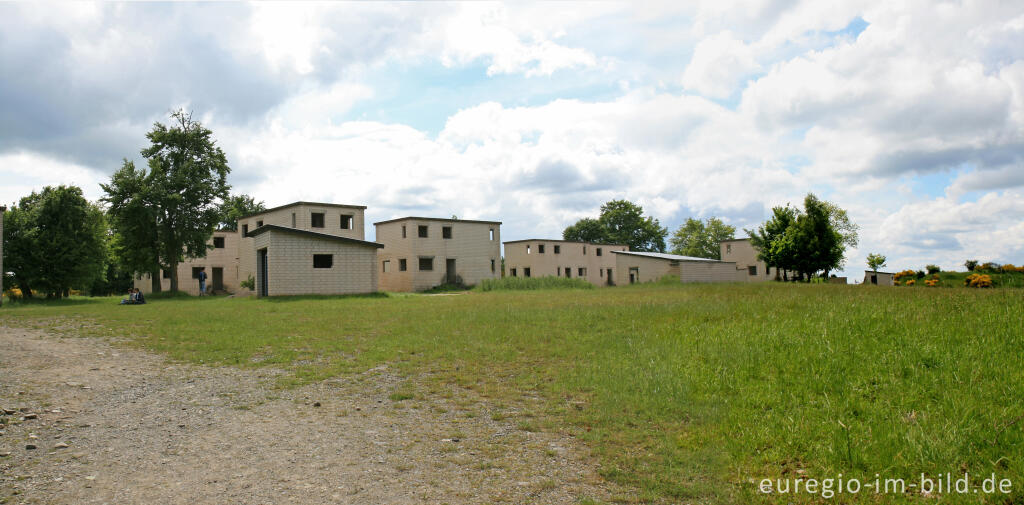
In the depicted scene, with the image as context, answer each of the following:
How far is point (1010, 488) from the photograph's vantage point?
4.55 meters

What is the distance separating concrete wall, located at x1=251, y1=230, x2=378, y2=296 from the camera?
3083 cm

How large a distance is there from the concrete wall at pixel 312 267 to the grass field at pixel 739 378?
16.2 meters

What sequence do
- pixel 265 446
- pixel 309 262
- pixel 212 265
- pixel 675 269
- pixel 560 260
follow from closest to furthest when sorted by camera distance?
pixel 265 446, pixel 309 262, pixel 212 265, pixel 675 269, pixel 560 260

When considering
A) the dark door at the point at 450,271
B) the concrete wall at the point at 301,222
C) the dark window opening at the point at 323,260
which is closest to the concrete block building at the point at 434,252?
the dark door at the point at 450,271

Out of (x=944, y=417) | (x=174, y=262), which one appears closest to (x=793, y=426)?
(x=944, y=417)

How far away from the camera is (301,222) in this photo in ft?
129

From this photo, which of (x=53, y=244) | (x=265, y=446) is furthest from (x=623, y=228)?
(x=265, y=446)

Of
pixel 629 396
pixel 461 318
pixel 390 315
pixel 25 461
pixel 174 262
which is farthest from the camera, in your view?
pixel 174 262

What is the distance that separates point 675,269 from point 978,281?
23958 millimetres

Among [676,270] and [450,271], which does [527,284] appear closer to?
[450,271]

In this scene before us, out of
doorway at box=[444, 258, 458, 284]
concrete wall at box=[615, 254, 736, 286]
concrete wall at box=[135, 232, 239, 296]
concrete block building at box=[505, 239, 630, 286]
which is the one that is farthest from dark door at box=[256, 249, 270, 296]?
concrete wall at box=[615, 254, 736, 286]

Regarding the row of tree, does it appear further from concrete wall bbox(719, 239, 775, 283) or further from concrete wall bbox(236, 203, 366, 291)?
concrete wall bbox(236, 203, 366, 291)

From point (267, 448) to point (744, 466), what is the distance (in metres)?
4.98

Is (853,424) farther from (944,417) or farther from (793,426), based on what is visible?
Result: (944,417)
